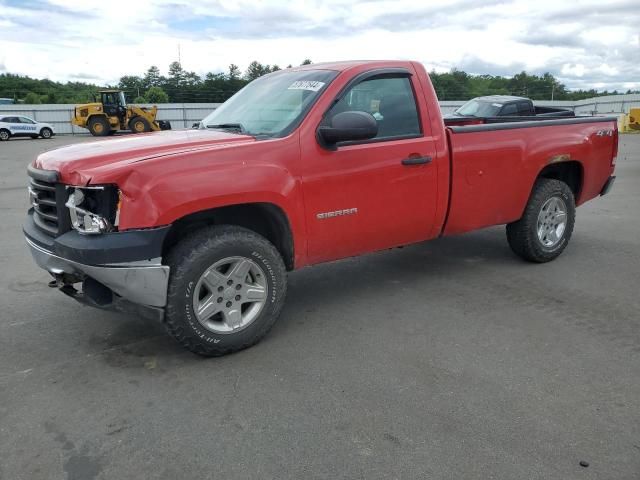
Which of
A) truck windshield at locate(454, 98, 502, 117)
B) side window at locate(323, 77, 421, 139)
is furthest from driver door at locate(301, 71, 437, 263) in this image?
truck windshield at locate(454, 98, 502, 117)

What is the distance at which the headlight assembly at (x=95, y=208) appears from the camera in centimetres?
325

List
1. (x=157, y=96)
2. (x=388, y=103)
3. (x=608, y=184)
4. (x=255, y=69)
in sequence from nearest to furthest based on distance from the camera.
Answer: (x=388, y=103) < (x=608, y=184) < (x=157, y=96) < (x=255, y=69)

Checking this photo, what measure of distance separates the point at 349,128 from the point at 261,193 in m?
0.75

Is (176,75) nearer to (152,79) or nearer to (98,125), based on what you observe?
(152,79)

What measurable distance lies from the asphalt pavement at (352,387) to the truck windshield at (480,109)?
10495 millimetres

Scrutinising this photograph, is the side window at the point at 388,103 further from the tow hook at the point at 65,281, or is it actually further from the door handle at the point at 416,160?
the tow hook at the point at 65,281

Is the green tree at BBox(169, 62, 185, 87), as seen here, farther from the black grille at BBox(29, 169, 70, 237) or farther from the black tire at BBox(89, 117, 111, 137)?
the black grille at BBox(29, 169, 70, 237)

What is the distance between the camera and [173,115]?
40062 millimetres

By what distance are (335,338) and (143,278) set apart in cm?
143

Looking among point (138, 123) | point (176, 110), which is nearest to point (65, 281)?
point (138, 123)

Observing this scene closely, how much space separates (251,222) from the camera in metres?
4.00

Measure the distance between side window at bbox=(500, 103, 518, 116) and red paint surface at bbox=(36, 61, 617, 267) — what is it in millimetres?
9589

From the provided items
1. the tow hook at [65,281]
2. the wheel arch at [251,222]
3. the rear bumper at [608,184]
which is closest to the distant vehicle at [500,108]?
the rear bumper at [608,184]

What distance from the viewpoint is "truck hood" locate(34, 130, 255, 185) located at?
3.31 m
